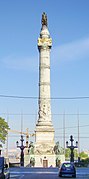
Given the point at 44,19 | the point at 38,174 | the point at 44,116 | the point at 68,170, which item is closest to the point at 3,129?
the point at 44,116

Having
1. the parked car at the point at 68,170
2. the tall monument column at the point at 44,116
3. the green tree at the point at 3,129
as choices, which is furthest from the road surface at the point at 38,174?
the green tree at the point at 3,129

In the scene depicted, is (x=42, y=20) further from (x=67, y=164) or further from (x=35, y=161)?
(x=67, y=164)

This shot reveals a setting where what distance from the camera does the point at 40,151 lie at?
69562 mm

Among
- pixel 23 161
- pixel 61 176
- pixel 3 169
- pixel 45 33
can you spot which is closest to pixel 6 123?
pixel 23 161

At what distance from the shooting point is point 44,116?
72000mm

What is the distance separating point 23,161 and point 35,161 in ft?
12.6

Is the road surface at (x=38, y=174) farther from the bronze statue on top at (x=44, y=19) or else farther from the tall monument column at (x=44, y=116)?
the bronze statue on top at (x=44, y=19)

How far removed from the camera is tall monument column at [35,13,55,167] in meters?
69.6

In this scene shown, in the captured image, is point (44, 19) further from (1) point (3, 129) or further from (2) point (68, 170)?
(2) point (68, 170)

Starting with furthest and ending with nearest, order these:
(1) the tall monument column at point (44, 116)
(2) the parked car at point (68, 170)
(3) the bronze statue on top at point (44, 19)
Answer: (3) the bronze statue on top at point (44, 19)
(1) the tall monument column at point (44, 116)
(2) the parked car at point (68, 170)

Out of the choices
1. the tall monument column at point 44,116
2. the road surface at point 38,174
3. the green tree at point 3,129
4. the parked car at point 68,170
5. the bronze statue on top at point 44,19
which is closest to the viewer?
the road surface at point 38,174

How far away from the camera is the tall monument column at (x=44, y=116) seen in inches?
2739

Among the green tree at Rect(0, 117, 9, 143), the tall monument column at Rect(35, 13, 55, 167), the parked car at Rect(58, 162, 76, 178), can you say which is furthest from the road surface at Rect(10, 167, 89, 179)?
the green tree at Rect(0, 117, 9, 143)

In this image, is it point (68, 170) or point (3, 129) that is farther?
point (3, 129)
